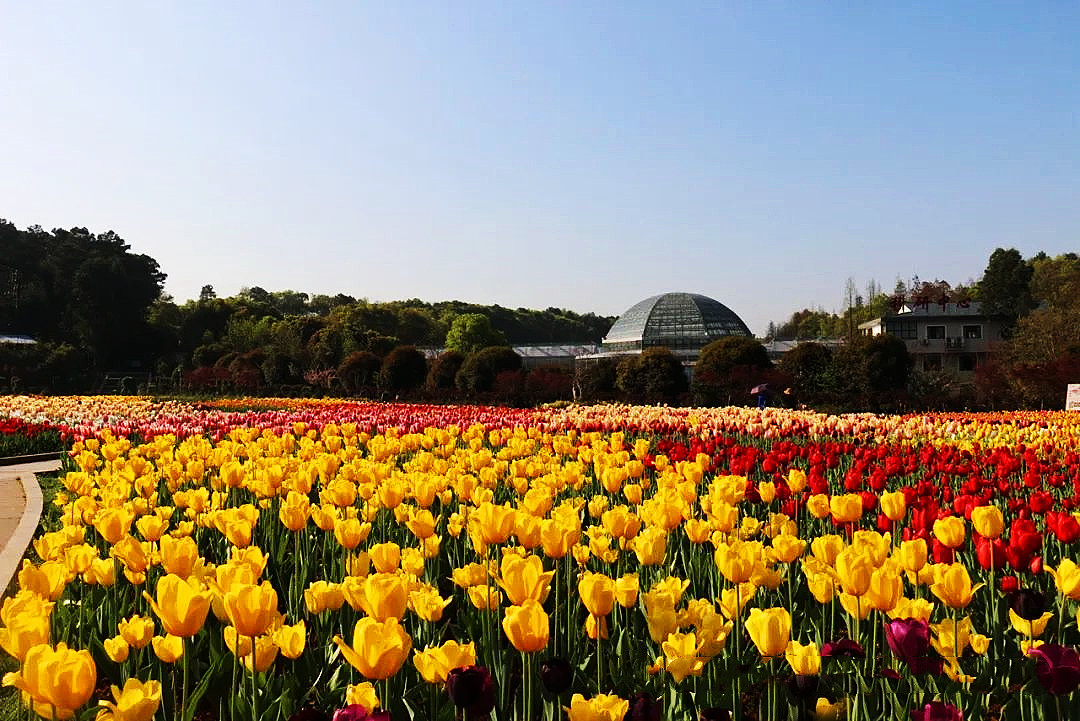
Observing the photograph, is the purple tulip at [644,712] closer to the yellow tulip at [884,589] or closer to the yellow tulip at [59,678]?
the yellow tulip at [884,589]

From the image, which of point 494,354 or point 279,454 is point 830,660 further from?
point 494,354

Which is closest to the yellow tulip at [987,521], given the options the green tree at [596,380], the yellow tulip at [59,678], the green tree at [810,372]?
the yellow tulip at [59,678]

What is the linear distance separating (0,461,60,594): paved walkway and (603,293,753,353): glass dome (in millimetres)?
62851

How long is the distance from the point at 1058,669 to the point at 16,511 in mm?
8916

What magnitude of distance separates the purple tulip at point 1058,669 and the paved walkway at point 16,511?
4.90 m

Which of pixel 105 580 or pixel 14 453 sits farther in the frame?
pixel 14 453

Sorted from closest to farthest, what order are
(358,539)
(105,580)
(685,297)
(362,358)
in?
(105,580) < (358,539) < (362,358) < (685,297)

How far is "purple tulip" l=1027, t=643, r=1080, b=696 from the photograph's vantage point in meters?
1.92

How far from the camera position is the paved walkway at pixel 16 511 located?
579 cm

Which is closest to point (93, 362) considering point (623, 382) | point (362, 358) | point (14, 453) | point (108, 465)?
point (362, 358)

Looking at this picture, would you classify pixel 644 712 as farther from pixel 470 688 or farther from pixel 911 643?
pixel 911 643

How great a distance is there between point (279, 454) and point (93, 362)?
2380 inches

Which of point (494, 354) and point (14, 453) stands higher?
point (494, 354)

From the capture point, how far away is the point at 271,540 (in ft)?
15.5
